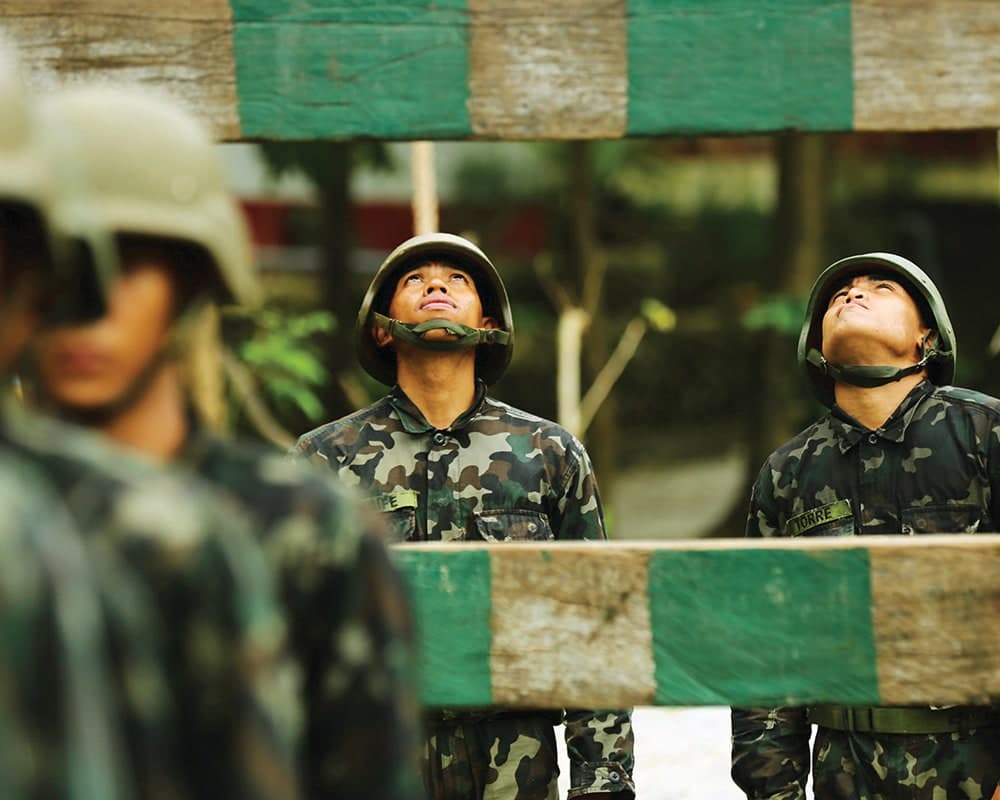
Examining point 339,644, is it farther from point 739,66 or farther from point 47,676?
point 739,66

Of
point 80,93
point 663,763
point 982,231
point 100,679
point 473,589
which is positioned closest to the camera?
point 100,679

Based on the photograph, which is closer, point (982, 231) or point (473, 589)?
point (473, 589)

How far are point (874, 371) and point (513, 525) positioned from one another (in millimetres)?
962

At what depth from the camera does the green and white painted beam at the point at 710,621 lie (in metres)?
2.40

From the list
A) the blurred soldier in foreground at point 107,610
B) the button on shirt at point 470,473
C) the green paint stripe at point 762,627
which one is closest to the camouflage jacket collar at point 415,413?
the button on shirt at point 470,473

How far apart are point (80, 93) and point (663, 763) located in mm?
5699

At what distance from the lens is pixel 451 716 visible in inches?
148

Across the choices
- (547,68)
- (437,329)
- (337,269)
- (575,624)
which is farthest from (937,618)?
(337,269)

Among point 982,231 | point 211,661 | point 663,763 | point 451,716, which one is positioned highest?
point 982,231

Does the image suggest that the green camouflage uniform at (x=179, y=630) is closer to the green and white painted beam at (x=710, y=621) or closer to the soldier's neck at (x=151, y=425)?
the soldier's neck at (x=151, y=425)

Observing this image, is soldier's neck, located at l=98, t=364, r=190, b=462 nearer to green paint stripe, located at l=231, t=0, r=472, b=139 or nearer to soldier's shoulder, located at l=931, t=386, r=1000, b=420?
green paint stripe, located at l=231, t=0, r=472, b=139

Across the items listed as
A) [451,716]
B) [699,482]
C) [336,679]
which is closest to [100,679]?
[336,679]

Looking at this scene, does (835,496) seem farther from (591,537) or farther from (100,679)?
(100,679)

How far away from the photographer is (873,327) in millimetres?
3953
